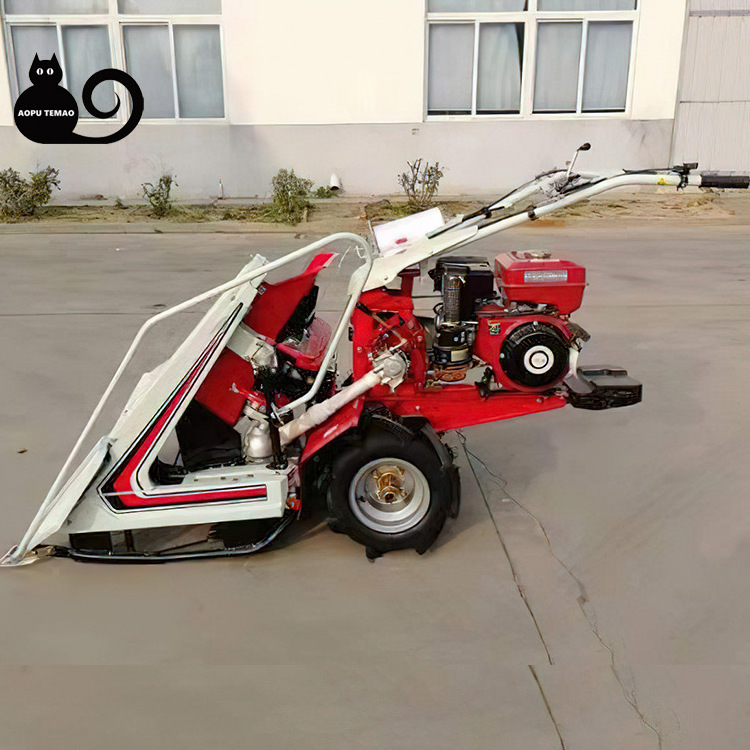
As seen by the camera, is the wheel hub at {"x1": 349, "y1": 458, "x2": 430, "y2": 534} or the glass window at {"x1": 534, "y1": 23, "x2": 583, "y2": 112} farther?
the glass window at {"x1": 534, "y1": 23, "x2": 583, "y2": 112}

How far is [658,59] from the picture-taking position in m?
15.3

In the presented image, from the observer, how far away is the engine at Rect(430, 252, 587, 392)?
161 inches

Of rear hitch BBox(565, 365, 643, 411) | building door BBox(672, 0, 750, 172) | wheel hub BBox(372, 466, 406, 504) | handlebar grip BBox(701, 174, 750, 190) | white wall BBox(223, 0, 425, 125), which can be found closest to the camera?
handlebar grip BBox(701, 174, 750, 190)

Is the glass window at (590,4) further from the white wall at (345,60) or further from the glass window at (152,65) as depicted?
the glass window at (152,65)

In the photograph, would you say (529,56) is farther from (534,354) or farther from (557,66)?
(534,354)

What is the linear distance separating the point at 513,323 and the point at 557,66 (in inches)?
518

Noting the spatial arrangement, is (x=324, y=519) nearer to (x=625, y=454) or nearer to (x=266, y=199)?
(x=625, y=454)

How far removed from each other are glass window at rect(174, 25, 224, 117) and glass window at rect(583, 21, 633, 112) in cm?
696

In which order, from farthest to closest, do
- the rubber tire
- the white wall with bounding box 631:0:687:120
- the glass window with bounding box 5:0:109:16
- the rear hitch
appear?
the glass window with bounding box 5:0:109:16 → the white wall with bounding box 631:0:687:120 → the rear hitch → the rubber tire

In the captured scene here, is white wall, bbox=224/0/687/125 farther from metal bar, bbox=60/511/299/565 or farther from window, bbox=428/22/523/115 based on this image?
metal bar, bbox=60/511/299/565

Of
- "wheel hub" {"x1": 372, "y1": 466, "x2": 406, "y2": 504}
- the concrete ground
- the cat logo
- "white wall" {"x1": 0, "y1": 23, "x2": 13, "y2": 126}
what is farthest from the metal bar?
"white wall" {"x1": 0, "y1": 23, "x2": 13, "y2": 126}

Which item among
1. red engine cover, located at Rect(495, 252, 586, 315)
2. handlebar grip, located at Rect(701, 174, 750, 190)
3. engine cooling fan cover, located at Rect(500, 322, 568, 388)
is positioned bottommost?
engine cooling fan cover, located at Rect(500, 322, 568, 388)

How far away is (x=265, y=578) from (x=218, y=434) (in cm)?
82

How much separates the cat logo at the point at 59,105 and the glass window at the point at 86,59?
3.6 inches
